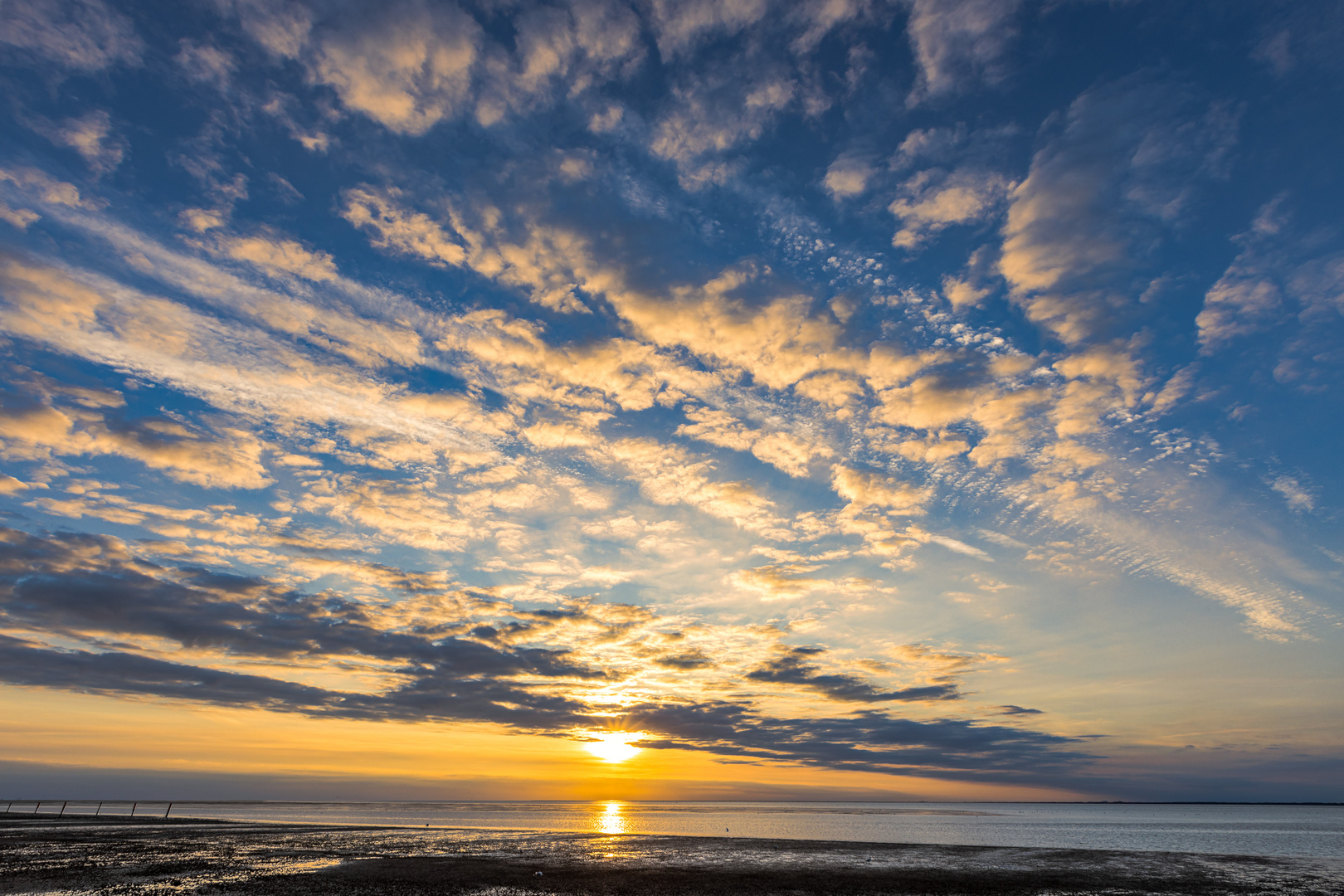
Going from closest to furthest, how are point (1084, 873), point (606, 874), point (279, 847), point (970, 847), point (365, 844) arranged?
point (606, 874)
point (1084, 873)
point (279, 847)
point (365, 844)
point (970, 847)

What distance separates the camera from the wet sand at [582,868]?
146ft

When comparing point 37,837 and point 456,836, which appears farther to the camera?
point 456,836

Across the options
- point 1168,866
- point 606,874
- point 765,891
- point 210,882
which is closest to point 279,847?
point 210,882

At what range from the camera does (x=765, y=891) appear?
152 feet

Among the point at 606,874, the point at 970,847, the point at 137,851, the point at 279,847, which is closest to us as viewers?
the point at 606,874

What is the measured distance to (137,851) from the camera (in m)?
62.7

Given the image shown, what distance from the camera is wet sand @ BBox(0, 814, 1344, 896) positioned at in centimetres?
4441

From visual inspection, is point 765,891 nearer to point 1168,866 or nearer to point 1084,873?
point 1084,873

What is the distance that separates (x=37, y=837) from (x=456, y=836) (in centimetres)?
4830

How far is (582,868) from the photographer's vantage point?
5656 centimetres

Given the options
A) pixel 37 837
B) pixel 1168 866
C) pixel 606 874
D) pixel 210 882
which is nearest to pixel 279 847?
pixel 37 837

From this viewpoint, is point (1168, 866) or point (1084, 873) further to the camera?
point (1168, 866)

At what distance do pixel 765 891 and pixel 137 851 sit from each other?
200 feet

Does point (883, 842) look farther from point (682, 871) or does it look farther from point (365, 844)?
point (365, 844)
